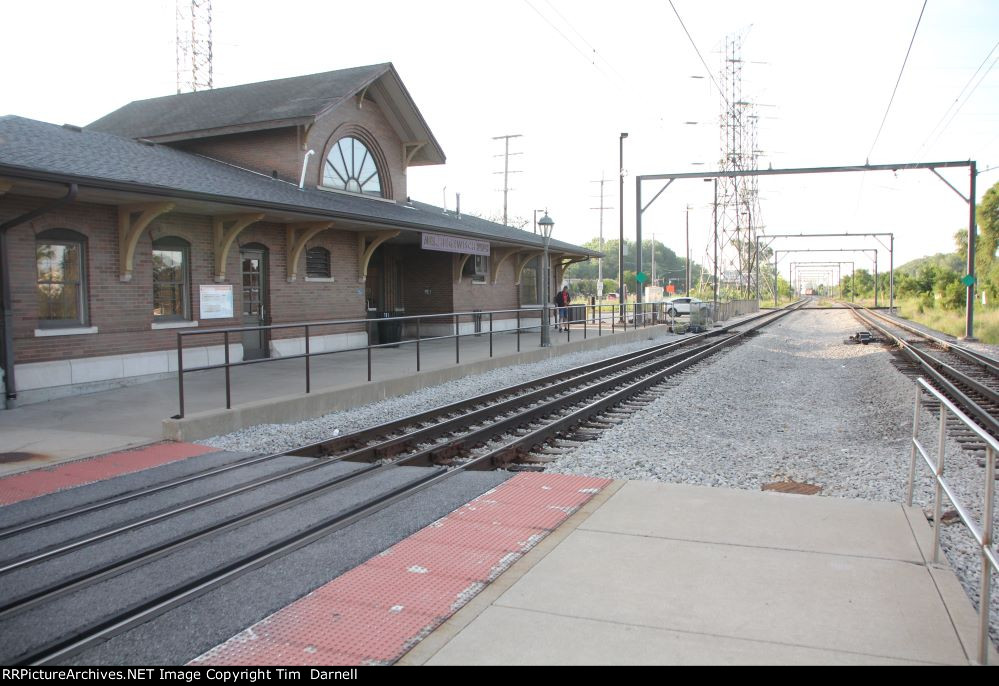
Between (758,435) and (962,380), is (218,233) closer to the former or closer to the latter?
(758,435)

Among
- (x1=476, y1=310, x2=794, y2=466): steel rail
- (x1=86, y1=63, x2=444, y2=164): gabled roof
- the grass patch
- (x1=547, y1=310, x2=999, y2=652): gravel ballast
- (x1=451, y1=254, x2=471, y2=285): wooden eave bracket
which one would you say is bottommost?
(x1=547, y1=310, x2=999, y2=652): gravel ballast

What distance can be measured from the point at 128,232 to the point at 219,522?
8.92 meters

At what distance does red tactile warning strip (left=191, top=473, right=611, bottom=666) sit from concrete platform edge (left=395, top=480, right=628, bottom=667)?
5 centimetres

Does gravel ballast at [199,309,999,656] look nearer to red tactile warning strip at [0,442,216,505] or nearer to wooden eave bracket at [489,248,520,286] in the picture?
red tactile warning strip at [0,442,216,505]

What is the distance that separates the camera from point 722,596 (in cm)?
388

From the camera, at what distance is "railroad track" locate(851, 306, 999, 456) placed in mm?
10031

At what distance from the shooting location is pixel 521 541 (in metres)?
4.82

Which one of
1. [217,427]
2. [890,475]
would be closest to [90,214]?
[217,427]

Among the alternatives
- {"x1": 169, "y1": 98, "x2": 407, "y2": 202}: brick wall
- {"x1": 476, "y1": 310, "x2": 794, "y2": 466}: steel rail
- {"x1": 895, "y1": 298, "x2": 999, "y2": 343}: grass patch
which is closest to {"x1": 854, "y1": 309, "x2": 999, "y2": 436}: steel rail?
{"x1": 476, "y1": 310, "x2": 794, "y2": 466}: steel rail

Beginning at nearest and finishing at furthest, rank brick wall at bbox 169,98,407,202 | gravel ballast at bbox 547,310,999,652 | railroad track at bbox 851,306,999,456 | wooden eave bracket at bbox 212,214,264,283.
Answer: gravel ballast at bbox 547,310,999,652, railroad track at bbox 851,306,999,456, wooden eave bracket at bbox 212,214,264,283, brick wall at bbox 169,98,407,202

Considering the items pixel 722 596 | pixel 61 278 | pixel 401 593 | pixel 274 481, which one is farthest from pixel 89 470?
pixel 61 278

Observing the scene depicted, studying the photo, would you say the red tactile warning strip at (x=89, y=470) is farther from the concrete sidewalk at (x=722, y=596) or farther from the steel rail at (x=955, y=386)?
the steel rail at (x=955, y=386)

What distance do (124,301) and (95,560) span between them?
30.1ft
